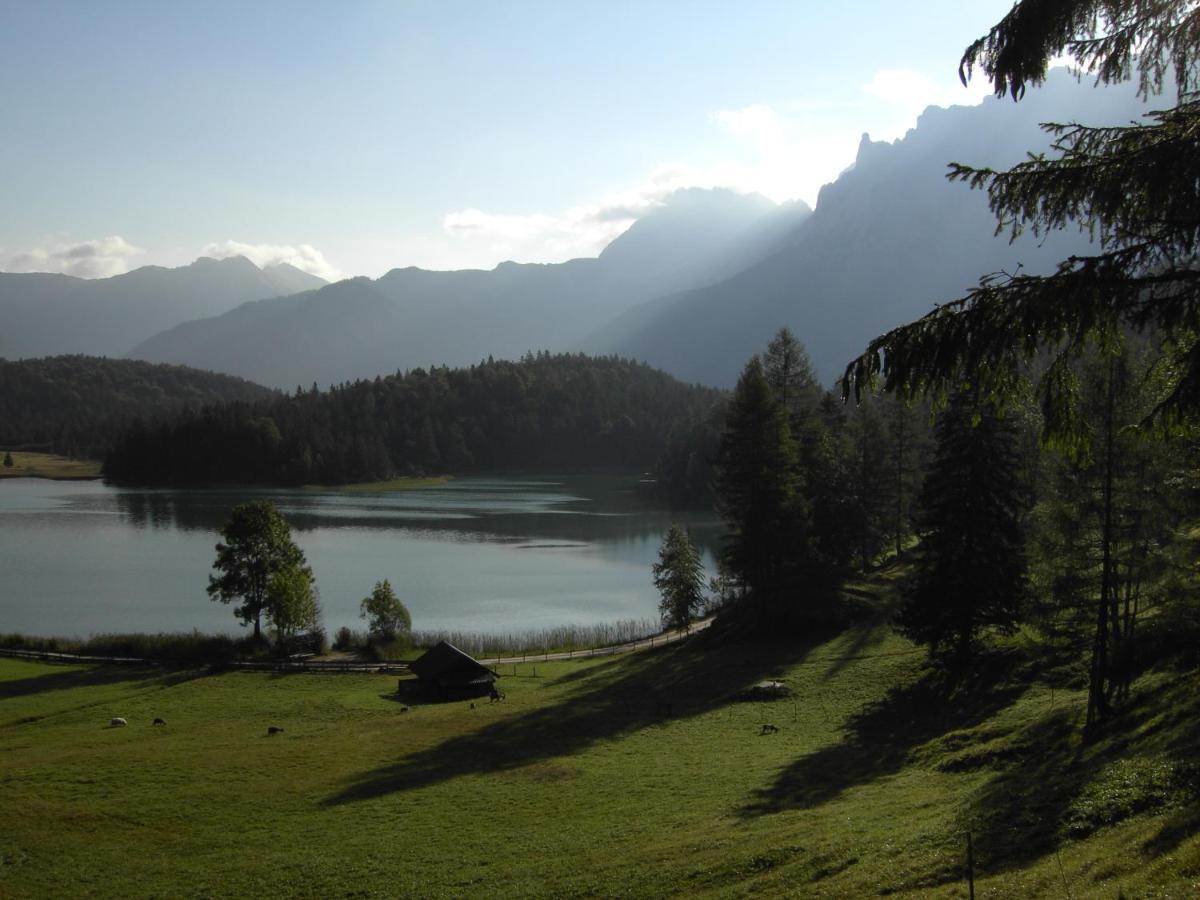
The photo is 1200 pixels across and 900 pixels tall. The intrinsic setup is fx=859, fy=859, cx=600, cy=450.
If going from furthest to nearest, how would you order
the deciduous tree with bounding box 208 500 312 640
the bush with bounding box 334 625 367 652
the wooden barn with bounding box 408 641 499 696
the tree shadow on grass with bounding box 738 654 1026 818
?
the deciduous tree with bounding box 208 500 312 640 → the bush with bounding box 334 625 367 652 → the wooden barn with bounding box 408 641 499 696 → the tree shadow on grass with bounding box 738 654 1026 818

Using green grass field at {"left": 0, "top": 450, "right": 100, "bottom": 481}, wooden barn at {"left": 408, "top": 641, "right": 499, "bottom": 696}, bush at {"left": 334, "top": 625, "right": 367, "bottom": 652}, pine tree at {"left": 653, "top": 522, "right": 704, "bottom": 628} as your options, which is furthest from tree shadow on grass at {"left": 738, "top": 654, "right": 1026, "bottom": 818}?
green grass field at {"left": 0, "top": 450, "right": 100, "bottom": 481}

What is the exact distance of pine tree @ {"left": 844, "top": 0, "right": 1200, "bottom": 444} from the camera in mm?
8000

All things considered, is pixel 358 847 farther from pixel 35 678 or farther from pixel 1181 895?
pixel 35 678

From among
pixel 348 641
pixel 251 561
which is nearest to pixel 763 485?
Answer: pixel 348 641

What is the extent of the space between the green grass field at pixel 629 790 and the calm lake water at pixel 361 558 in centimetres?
1869

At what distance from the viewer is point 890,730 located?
27.0m

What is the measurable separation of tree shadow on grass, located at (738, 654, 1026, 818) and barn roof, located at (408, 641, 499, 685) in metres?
18.0

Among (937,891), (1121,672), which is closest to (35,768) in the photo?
(937,891)

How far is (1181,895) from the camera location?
874 cm

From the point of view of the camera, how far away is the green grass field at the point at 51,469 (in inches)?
6899

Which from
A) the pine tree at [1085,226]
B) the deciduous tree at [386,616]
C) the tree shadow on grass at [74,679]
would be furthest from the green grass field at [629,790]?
the deciduous tree at [386,616]

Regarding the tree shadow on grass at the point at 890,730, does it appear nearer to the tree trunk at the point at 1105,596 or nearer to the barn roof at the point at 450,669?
the tree trunk at the point at 1105,596

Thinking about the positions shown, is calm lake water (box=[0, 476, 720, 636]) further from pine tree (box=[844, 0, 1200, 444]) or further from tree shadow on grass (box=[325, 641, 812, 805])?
pine tree (box=[844, 0, 1200, 444])

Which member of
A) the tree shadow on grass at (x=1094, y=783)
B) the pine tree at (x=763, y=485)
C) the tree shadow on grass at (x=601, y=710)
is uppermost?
the pine tree at (x=763, y=485)
